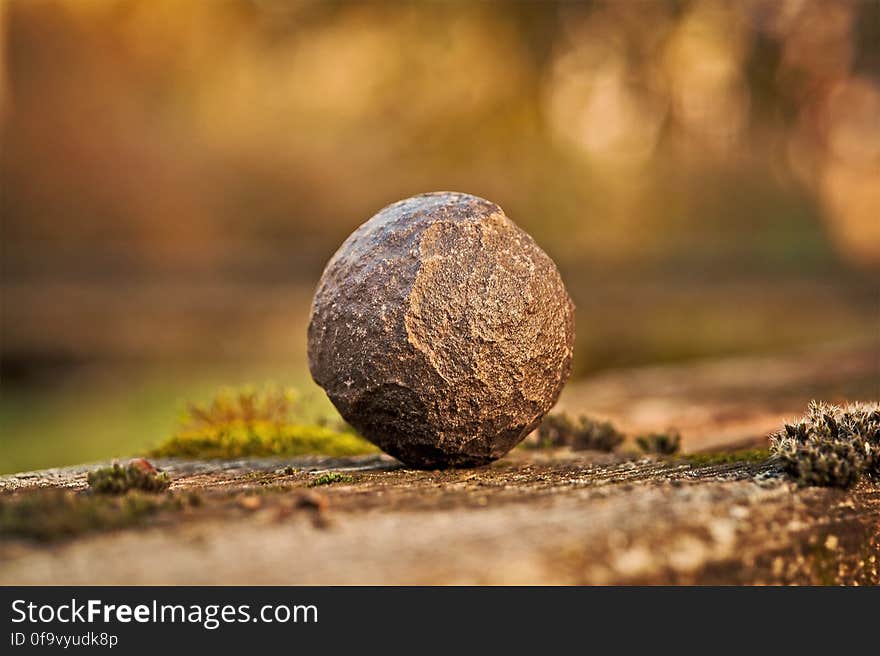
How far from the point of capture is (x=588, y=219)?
46031 millimetres

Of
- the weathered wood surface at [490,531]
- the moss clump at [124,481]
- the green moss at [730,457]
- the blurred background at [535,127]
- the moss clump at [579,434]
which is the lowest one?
the weathered wood surface at [490,531]

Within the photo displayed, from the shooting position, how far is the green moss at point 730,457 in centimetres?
845

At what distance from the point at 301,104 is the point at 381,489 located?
39.8 metres

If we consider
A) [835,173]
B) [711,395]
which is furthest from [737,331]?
[835,173]

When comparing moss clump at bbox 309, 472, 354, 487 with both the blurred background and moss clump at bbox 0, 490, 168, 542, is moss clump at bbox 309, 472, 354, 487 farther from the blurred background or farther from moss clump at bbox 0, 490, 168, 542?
the blurred background

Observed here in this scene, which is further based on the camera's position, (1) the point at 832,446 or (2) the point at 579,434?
(2) the point at 579,434

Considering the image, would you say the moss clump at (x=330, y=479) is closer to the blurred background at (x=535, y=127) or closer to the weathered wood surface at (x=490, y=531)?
the weathered wood surface at (x=490, y=531)

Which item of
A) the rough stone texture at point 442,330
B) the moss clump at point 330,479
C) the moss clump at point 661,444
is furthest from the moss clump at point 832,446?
the moss clump at point 330,479

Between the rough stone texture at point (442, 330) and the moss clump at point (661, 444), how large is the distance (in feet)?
7.89

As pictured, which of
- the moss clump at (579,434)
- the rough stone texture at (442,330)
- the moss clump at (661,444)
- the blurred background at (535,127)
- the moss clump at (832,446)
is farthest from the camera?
the blurred background at (535,127)

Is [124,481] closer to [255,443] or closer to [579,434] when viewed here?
[255,443]

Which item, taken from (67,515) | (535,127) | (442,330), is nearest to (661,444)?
(442,330)

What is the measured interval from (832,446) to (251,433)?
6.29 metres

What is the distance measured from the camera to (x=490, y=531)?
5.79m
